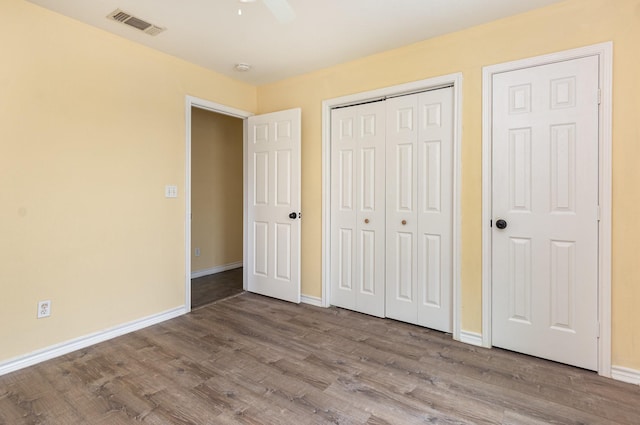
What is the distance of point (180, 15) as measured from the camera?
2.36 metres

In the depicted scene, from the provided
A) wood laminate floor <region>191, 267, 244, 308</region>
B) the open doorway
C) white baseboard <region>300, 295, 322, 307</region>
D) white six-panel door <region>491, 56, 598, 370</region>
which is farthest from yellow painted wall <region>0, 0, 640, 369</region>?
the open doorway

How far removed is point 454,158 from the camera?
262 centimetres

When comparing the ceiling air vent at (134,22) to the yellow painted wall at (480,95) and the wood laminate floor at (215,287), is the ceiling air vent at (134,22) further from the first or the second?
the wood laminate floor at (215,287)

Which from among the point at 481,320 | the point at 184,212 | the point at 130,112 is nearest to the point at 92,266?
the point at 184,212

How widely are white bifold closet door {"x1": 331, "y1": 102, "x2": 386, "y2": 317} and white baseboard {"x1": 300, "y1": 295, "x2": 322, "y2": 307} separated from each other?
0.16 m

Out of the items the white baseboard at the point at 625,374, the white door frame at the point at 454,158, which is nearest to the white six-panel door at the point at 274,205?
the white door frame at the point at 454,158

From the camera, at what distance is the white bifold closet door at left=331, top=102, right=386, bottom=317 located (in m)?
3.07

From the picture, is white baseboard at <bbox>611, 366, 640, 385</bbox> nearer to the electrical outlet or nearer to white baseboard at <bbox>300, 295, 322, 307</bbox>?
white baseboard at <bbox>300, 295, 322, 307</bbox>

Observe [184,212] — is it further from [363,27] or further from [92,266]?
[363,27]

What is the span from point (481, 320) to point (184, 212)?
113 inches

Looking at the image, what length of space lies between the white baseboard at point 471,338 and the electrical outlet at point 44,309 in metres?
3.17

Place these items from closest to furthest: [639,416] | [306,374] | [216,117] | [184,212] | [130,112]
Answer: [639,416] < [306,374] < [130,112] < [184,212] < [216,117]

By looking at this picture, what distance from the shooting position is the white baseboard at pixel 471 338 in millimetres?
2514

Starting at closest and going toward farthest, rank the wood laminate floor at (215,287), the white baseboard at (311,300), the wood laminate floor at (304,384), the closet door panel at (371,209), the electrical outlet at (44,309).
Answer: the wood laminate floor at (304,384) < the electrical outlet at (44,309) < the closet door panel at (371,209) < the white baseboard at (311,300) < the wood laminate floor at (215,287)
